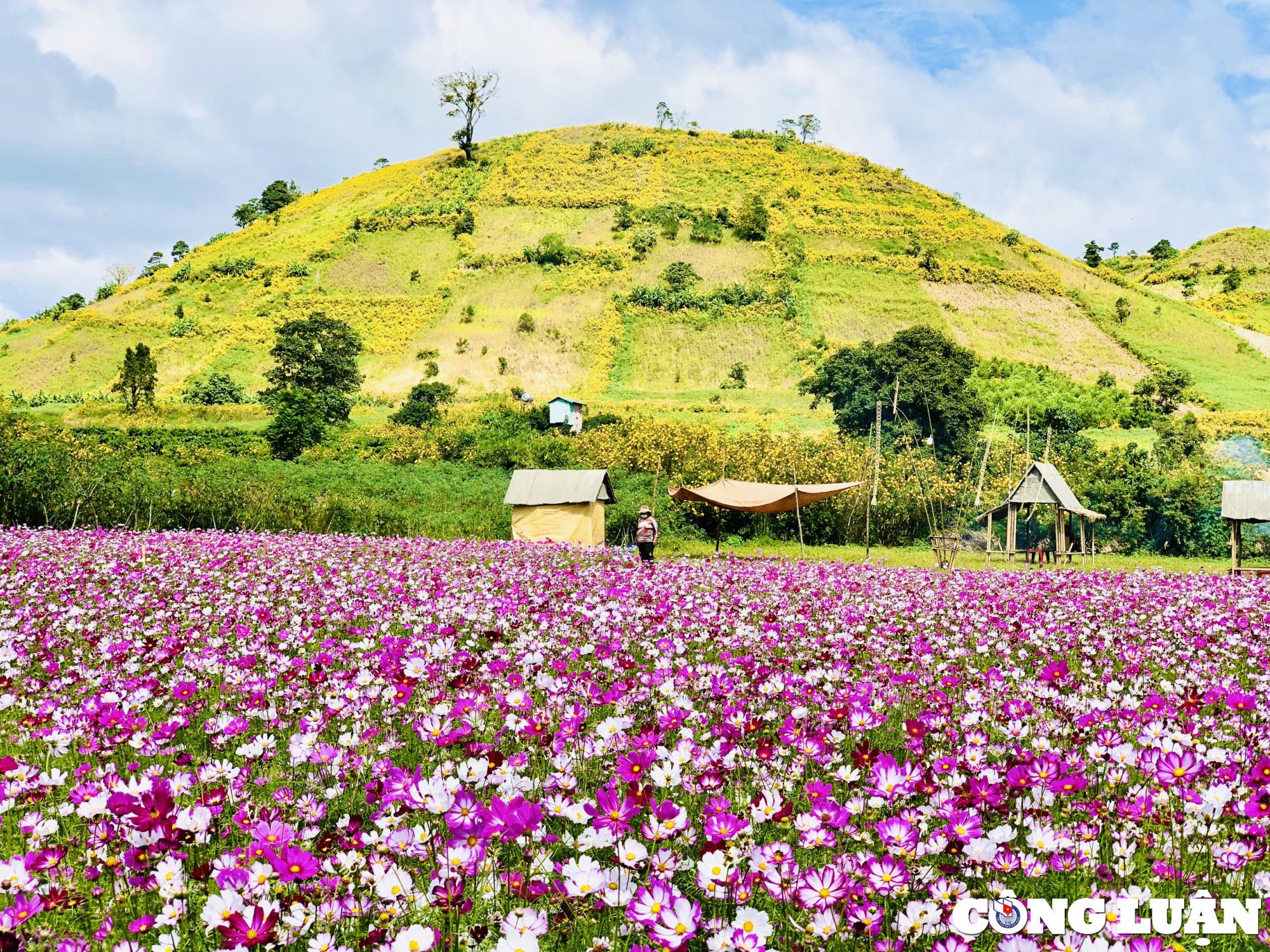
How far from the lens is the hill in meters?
57.8

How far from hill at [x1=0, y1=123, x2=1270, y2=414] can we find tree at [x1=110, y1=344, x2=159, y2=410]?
6.66m

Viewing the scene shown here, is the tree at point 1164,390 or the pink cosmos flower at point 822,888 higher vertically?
the tree at point 1164,390

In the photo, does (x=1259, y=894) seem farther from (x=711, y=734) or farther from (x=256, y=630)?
(x=256, y=630)

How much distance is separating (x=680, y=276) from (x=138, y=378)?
4395 centimetres

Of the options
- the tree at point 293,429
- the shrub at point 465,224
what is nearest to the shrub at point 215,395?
the tree at point 293,429

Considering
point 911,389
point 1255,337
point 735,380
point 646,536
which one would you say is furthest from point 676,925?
point 1255,337

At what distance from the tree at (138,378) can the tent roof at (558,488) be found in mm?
33148

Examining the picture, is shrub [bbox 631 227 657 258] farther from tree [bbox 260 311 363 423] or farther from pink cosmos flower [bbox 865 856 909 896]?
pink cosmos flower [bbox 865 856 909 896]

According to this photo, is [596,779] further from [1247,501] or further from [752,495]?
[1247,501]

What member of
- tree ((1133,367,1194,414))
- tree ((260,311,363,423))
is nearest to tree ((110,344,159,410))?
tree ((260,311,363,423))

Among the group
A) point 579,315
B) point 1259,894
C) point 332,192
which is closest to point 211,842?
point 1259,894

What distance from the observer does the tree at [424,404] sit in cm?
3888

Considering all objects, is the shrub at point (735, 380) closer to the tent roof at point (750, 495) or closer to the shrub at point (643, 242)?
the shrub at point (643, 242)

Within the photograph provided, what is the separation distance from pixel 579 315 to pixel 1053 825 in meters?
65.6
